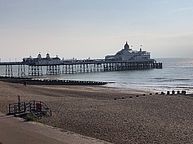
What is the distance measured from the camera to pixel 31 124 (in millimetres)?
19688

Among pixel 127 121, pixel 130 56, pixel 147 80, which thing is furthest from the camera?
pixel 130 56

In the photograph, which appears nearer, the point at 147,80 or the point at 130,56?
the point at 147,80

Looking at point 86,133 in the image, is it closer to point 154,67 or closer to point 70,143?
point 70,143

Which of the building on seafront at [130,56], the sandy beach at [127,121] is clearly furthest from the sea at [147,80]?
the building on seafront at [130,56]

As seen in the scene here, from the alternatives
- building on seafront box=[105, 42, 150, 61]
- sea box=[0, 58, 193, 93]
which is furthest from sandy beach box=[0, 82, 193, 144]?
building on seafront box=[105, 42, 150, 61]

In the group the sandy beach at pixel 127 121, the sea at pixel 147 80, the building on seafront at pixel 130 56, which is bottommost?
the sea at pixel 147 80

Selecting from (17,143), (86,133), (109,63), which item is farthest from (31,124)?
(109,63)

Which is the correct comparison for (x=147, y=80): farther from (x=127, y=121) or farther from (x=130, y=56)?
(x=127, y=121)

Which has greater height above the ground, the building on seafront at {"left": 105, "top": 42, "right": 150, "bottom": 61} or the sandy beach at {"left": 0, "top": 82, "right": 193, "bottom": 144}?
the building on seafront at {"left": 105, "top": 42, "right": 150, "bottom": 61}

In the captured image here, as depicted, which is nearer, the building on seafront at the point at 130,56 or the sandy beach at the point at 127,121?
the sandy beach at the point at 127,121

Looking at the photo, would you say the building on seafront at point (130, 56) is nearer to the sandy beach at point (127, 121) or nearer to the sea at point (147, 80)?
the sea at point (147, 80)

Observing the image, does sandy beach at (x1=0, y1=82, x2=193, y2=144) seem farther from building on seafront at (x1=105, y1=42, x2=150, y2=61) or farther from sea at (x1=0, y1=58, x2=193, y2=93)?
building on seafront at (x1=105, y1=42, x2=150, y2=61)

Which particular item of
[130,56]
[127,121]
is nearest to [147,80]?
[130,56]

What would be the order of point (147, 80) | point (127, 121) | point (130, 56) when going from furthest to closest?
point (130, 56) < point (147, 80) < point (127, 121)
